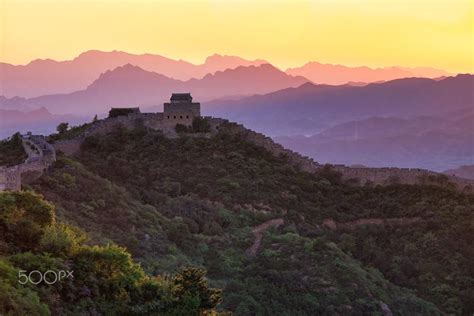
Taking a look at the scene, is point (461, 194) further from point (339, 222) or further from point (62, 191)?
point (62, 191)

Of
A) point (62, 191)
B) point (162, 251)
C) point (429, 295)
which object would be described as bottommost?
point (429, 295)

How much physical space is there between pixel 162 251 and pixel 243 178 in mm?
14413

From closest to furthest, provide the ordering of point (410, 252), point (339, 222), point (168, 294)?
1. point (168, 294)
2. point (410, 252)
3. point (339, 222)

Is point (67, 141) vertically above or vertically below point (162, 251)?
above

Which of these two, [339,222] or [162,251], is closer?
[162,251]

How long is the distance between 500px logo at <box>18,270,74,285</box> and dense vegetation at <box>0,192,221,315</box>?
0.02 metres

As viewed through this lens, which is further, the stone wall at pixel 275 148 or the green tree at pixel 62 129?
the green tree at pixel 62 129

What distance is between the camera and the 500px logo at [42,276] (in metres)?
16.9

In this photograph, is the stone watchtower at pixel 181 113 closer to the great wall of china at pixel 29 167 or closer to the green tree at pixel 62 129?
the green tree at pixel 62 129

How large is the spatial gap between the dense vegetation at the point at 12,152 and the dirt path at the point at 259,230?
520 inches

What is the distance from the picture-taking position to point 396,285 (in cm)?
3403

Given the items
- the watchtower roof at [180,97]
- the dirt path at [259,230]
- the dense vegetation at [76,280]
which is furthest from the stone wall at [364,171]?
the dense vegetation at [76,280]

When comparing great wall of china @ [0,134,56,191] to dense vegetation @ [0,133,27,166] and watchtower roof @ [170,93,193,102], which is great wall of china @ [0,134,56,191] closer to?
dense vegetation @ [0,133,27,166]

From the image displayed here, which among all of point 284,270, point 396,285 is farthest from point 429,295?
point 284,270
